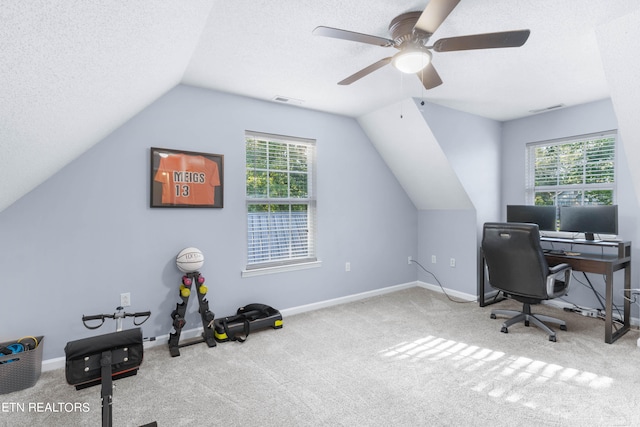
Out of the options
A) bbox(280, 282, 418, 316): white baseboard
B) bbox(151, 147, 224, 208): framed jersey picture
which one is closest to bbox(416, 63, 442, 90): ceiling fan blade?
bbox(151, 147, 224, 208): framed jersey picture

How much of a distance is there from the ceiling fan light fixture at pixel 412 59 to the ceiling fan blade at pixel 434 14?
177mm

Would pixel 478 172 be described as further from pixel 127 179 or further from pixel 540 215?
pixel 127 179

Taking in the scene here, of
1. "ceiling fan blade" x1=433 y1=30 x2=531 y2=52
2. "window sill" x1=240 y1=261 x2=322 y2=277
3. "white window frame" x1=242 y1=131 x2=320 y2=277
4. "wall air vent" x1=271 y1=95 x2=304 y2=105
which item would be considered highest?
"wall air vent" x1=271 y1=95 x2=304 y2=105

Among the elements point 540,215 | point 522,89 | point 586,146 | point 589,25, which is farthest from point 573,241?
point 589,25

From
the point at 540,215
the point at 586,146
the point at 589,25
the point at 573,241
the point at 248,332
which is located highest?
the point at 589,25

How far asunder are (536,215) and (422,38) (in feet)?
9.59

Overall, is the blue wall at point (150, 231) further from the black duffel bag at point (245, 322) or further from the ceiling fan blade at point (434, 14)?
the ceiling fan blade at point (434, 14)

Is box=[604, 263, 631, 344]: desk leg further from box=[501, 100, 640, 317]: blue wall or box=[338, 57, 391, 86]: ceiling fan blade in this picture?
box=[338, 57, 391, 86]: ceiling fan blade

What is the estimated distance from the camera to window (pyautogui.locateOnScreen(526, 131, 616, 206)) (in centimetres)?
362

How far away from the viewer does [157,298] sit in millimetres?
2916

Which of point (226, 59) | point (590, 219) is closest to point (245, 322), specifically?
point (226, 59)

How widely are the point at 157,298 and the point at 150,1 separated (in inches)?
95.2

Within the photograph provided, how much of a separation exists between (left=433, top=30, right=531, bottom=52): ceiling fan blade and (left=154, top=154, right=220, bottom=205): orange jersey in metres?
2.27

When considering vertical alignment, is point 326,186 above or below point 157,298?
above
